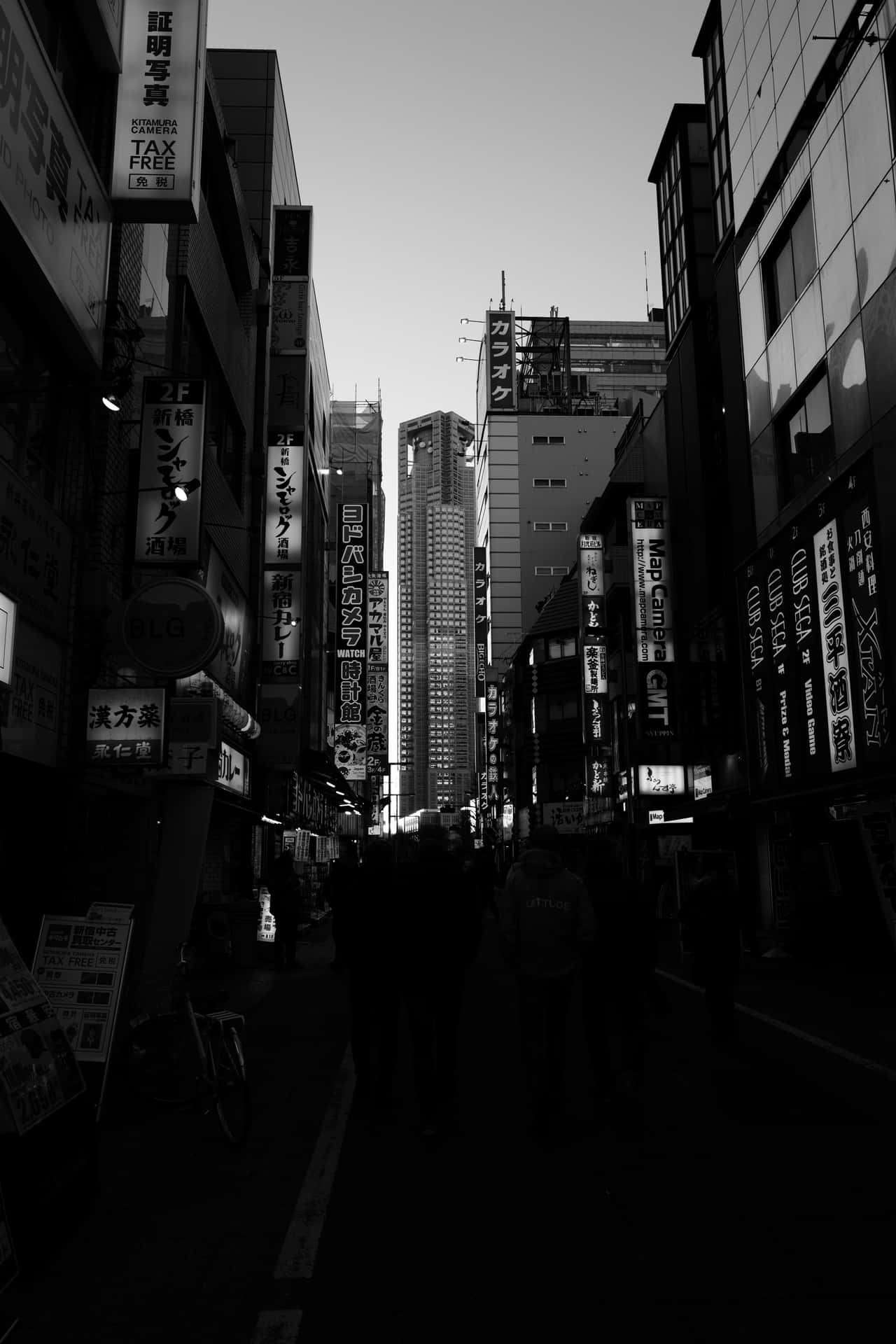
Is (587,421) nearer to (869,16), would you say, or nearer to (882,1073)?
(869,16)

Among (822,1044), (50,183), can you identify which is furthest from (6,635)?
(822,1044)

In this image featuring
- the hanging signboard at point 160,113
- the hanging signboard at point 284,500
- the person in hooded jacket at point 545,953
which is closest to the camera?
the person in hooded jacket at point 545,953

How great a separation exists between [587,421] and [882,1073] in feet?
279

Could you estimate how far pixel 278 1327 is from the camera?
13.3 ft

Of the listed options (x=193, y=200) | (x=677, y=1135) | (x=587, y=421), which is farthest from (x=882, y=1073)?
(x=587, y=421)

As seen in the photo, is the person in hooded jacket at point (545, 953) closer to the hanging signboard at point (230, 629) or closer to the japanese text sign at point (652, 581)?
the hanging signboard at point (230, 629)

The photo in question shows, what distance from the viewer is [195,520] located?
13914 mm

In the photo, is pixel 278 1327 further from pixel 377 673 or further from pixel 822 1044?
pixel 377 673

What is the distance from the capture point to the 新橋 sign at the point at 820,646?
17562 mm

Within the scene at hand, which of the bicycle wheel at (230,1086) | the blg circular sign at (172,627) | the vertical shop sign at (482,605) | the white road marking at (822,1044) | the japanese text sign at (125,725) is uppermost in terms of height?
the vertical shop sign at (482,605)

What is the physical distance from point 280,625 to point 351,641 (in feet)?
57.4

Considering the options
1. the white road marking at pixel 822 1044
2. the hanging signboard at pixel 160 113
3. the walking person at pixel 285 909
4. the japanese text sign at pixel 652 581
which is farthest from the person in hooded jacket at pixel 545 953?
the japanese text sign at pixel 652 581

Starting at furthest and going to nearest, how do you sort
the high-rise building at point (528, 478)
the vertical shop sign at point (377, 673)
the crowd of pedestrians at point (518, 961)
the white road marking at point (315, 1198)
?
1. the high-rise building at point (528, 478)
2. the vertical shop sign at point (377, 673)
3. the crowd of pedestrians at point (518, 961)
4. the white road marking at point (315, 1198)

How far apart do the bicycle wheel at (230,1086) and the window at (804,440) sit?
17273 mm
